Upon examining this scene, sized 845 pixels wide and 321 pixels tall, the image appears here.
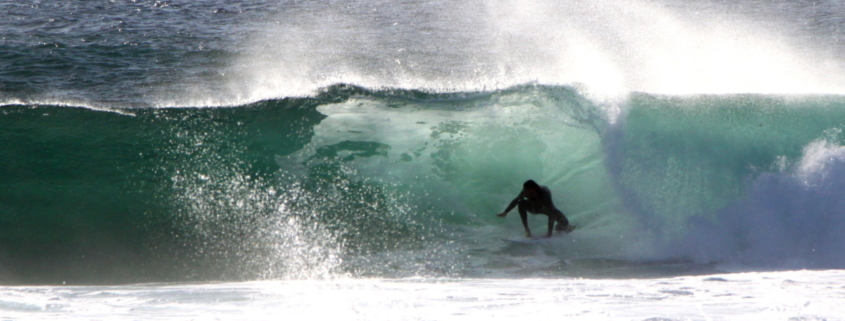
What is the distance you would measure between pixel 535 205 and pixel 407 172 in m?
1.74

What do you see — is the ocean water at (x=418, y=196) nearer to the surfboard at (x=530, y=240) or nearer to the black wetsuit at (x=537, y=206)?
the surfboard at (x=530, y=240)

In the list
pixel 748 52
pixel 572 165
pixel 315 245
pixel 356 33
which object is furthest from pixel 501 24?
pixel 315 245

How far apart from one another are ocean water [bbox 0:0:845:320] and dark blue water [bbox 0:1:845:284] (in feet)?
0.08

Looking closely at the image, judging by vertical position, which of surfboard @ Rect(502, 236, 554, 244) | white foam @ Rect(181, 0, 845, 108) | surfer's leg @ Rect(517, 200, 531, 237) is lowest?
surfboard @ Rect(502, 236, 554, 244)

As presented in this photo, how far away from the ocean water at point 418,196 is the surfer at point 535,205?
0.24m

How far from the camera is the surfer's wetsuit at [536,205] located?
22.2ft

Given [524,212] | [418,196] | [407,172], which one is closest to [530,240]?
[524,212]

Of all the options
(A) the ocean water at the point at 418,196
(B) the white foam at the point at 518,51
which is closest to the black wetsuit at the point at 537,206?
(A) the ocean water at the point at 418,196

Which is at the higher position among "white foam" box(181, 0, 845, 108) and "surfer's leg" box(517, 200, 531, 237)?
"white foam" box(181, 0, 845, 108)

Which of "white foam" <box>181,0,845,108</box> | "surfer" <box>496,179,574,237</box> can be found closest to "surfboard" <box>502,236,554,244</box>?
"surfer" <box>496,179,574,237</box>

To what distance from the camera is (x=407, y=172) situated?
782 centimetres

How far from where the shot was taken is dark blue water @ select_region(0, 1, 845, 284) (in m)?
6.57

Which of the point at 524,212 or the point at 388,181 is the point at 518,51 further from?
the point at 524,212

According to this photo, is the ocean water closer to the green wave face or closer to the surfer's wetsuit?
the green wave face
